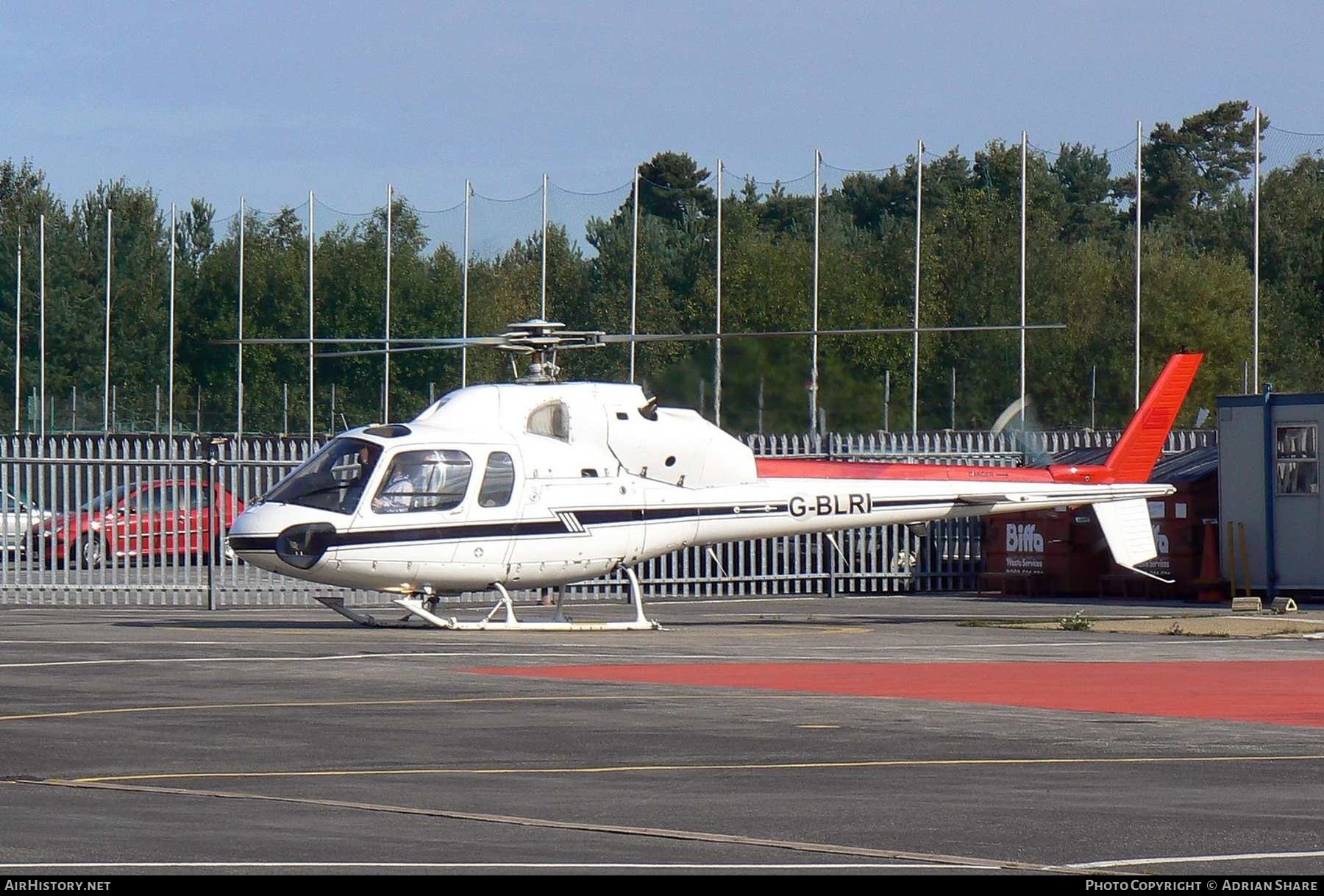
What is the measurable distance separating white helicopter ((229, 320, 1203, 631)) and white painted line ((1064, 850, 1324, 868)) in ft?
44.1

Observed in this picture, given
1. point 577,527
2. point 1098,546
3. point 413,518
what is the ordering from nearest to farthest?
1. point 413,518
2. point 577,527
3. point 1098,546

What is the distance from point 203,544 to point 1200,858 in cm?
2233

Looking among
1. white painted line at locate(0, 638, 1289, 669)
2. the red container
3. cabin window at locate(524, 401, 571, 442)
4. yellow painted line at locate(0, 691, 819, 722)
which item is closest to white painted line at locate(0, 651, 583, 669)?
white painted line at locate(0, 638, 1289, 669)

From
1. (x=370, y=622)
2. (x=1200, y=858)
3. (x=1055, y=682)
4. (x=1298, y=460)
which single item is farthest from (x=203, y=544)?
(x=1200, y=858)

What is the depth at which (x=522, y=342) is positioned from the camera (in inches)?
862

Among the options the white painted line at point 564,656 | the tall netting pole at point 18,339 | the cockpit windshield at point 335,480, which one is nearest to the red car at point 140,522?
the cockpit windshield at point 335,480

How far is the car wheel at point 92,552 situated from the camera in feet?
88.5

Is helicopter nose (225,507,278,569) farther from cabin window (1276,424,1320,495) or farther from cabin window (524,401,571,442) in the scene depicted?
cabin window (1276,424,1320,495)

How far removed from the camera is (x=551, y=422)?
22516mm

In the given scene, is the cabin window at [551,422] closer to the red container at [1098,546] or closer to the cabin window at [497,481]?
the cabin window at [497,481]

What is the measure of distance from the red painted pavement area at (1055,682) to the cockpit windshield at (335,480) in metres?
4.09

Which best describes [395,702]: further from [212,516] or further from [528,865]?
[212,516]

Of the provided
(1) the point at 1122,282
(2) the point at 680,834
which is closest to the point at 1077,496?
(2) the point at 680,834

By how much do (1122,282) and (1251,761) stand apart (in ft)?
182
